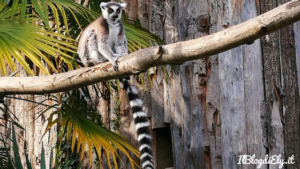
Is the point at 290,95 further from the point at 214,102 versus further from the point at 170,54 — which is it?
the point at 170,54

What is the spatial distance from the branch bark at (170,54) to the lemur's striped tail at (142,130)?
0.97m

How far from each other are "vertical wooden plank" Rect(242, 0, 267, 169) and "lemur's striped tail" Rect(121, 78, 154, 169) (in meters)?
1.14

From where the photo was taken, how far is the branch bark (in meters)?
2.06

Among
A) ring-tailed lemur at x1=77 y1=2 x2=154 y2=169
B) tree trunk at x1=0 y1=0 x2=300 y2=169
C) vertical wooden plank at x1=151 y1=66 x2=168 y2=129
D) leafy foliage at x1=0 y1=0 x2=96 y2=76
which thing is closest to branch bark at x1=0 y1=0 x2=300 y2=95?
leafy foliage at x1=0 y1=0 x2=96 y2=76

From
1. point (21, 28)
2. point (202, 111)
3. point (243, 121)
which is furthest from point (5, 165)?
point (243, 121)

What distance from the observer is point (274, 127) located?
428cm

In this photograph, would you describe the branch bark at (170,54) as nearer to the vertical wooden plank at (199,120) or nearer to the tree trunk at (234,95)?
the tree trunk at (234,95)

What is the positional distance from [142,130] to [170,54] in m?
1.58

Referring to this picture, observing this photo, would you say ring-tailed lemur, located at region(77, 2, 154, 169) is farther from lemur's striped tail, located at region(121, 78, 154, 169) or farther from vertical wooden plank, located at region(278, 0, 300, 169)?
vertical wooden plank, located at region(278, 0, 300, 169)

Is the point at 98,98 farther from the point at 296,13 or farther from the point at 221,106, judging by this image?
the point at 296,13

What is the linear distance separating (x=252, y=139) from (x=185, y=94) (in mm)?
962

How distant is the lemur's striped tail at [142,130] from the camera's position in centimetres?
375

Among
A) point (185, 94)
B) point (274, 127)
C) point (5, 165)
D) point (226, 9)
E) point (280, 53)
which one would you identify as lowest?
point (5, 165)

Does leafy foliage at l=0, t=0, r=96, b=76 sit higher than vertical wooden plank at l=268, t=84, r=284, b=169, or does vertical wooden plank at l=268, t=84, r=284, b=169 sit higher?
leafy foliage at l=0, t=0, r=96, b=76
